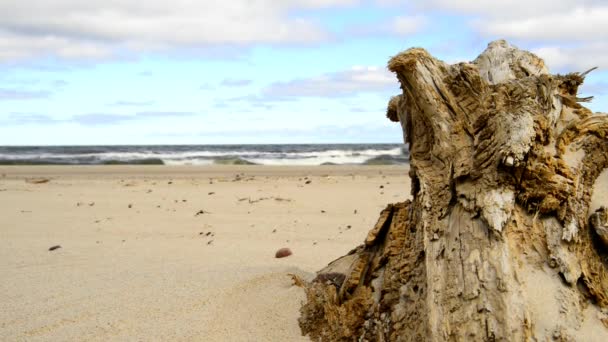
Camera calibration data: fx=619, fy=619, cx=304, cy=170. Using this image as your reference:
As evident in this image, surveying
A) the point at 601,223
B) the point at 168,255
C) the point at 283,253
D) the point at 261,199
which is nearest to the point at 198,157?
the point at 261,199

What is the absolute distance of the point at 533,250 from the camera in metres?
3.16

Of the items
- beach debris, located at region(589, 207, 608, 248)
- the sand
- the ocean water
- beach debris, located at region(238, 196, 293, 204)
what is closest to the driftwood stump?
beach debris, located at region(589, 207, 608, 248)

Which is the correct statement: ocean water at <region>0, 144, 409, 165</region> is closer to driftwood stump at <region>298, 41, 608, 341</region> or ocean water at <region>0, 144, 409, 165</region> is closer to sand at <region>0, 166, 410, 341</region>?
sand at <region>0, 166, 410, 341</region>

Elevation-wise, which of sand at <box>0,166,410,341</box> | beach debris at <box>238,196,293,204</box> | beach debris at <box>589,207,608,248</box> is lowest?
sand at <box>0,166,410,341</box>

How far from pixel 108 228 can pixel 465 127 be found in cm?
628

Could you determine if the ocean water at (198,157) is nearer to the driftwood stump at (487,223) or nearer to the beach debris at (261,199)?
the beach debris at (261,199)

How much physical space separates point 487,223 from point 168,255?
443 centimetres

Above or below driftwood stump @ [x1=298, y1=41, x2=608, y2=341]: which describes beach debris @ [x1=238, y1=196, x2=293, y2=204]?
below

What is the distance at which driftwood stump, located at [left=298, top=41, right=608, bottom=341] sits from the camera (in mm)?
2969

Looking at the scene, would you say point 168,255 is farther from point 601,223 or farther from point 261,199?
point 601,223

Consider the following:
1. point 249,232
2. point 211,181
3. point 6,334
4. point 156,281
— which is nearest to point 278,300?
point 156,281

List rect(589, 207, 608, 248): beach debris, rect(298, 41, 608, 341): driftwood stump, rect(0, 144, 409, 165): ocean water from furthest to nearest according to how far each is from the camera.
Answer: rect(0, 144, 409, 165): ocean water < rect(589, 207, 608, 248): beach debris < rect(298, 41, 608, 341): driftwood stump

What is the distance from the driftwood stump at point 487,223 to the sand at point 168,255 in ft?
2.65

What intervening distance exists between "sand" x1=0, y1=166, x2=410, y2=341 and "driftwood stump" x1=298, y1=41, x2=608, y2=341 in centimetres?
81
